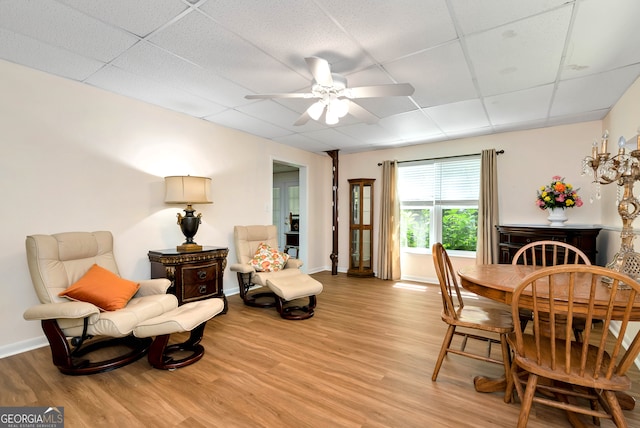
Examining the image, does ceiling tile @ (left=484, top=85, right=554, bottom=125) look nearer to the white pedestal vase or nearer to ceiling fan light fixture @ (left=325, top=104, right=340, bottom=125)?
the white pedestal vase

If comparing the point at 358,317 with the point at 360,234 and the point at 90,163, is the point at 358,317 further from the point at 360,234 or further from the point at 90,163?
the point at 90,163

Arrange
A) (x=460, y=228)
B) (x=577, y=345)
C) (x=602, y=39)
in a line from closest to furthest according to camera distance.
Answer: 1. (x=577, y=345)
2. (x=602, y=39)
3. (x=460, y=228)

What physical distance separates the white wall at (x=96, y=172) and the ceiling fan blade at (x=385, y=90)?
7.86 feet

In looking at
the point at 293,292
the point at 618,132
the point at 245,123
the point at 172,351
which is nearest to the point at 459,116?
the point at 618,132

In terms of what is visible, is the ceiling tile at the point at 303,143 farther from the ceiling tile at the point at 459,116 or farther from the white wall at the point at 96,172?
the ceiling tile at the point at 459,116

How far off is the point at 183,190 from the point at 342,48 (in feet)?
7.17

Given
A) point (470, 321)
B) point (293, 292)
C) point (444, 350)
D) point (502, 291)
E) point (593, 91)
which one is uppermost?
point (593, 91)

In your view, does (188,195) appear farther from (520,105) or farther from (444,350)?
(520,105)

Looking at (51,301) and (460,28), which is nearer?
(460,28)

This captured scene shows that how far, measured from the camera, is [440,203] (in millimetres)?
4988

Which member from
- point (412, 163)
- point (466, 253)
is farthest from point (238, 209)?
point (466, 253)

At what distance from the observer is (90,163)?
9.31 feet

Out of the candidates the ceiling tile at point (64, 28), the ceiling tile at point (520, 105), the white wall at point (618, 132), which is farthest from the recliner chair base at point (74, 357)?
the ceiling tile at point (520, 105)

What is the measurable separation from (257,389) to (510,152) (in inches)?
180
